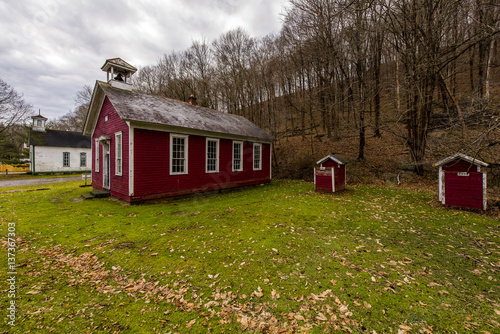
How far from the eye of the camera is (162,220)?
23.9 feet

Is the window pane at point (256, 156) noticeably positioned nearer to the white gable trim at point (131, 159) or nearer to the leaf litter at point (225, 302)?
the white gable trim at point (131, 159)

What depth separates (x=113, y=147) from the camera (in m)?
10.7

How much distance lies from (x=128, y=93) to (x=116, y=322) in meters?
11.8

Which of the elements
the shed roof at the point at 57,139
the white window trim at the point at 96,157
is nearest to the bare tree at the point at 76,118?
the shed roof at the point at 57,139

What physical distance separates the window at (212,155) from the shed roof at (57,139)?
25557mm

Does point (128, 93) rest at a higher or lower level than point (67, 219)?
higher

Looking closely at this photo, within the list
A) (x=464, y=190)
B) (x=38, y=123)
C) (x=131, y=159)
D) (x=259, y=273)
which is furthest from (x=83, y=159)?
(x=464, y=190)

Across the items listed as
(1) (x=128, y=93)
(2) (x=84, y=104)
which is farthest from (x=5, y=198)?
(2) (x=84, y=104)

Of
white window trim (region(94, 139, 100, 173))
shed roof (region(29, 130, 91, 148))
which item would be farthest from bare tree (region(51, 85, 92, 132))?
white window trim (region(94, 139, 100, 173))

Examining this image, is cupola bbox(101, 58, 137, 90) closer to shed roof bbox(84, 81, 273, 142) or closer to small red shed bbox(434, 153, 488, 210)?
shed roof bbox(84, 81, 273, 142)

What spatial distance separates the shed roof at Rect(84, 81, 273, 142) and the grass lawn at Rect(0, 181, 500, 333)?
185 inches

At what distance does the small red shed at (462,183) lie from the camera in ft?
24.3

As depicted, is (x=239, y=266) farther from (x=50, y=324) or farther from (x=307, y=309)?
(x=50, y=324)

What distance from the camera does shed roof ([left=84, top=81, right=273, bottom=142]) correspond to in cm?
928
